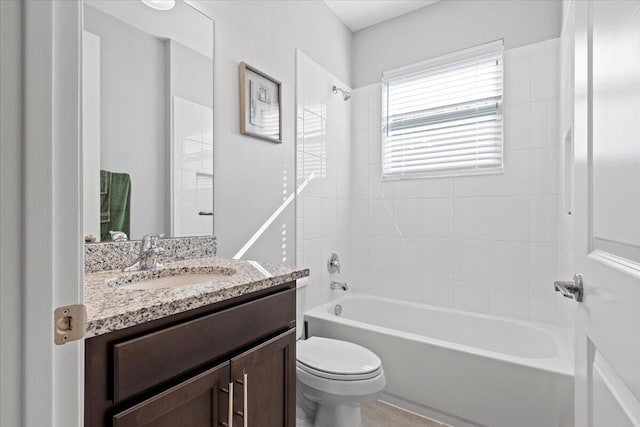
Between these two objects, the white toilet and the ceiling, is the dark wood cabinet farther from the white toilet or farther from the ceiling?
the ceiling

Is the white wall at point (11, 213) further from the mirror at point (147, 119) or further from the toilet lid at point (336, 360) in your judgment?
the toilet lid at point (336, 360)

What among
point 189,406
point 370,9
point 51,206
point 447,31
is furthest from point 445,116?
point 51,206

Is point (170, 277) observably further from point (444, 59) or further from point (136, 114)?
point (444, 59)

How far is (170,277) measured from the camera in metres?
1.25

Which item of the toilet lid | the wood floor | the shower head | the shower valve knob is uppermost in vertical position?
the shower head

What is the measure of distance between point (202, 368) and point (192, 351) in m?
0.07

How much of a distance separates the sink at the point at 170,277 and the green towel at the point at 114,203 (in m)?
0.21

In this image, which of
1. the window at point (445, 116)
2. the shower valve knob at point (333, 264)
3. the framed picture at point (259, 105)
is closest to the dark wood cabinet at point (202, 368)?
the framed picture at point (259, 105)

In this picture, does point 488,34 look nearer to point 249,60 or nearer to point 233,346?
point 249,60

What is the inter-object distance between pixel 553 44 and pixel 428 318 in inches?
78.1

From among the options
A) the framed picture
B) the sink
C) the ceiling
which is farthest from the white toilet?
the ceiling

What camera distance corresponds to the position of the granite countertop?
67 centimetres

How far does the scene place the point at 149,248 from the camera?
1.27 meters

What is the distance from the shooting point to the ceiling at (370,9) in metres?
2.48
